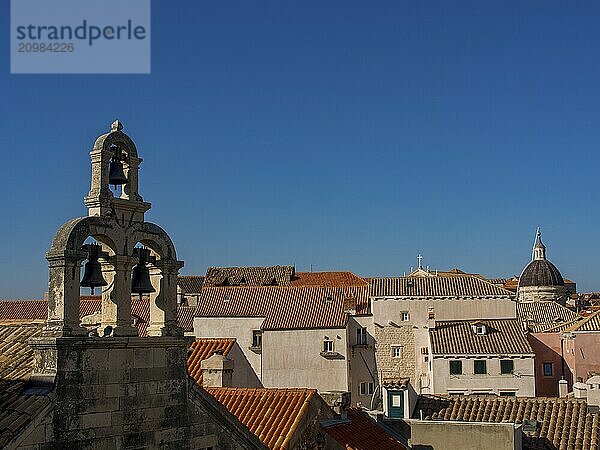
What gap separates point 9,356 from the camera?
12.3 m

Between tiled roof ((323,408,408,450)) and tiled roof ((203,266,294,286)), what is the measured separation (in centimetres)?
5858

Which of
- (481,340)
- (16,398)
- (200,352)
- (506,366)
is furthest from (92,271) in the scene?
(481,340)

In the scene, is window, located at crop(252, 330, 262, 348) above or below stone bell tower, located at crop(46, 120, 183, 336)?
below

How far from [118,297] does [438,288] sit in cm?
4339

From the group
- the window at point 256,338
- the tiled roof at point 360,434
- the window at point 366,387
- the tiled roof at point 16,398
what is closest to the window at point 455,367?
the window at point 366,387

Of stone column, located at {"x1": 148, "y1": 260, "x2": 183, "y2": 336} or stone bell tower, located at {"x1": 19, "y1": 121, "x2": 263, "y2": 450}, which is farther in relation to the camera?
stone column, located at {"x1": 148, "y1": 260, "x2": 183, "y2": 336}

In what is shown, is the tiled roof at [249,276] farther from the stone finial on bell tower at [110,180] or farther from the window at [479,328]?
the stone finial on bell tower at [110,180]

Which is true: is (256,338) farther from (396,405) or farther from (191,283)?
(191,283)

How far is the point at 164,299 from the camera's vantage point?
491 inches

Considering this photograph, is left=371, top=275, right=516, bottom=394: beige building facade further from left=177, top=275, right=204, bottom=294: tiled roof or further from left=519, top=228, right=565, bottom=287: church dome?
left=519, top=228, right=565, bottom=287: church dome

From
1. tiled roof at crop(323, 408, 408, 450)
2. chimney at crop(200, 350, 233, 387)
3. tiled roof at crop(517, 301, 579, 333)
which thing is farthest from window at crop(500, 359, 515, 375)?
chimney at crop(200, 350, 233, 387)

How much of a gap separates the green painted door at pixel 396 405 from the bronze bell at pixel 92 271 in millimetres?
21437

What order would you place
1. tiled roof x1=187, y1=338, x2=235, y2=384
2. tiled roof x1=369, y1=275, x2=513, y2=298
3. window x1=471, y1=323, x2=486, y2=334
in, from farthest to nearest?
tiled roof x1=369, y1=275, x2=513, y2=298
window x1=471, y1=323, x2=486, y2=334
tiled roof x1=187, y1=338, x2=235, y2=384

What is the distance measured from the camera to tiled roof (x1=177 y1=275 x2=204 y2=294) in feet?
272
